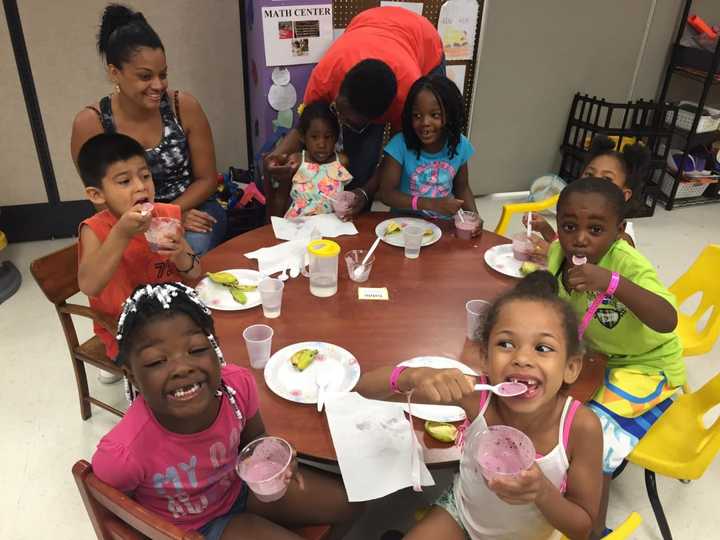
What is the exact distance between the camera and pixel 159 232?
1.89m

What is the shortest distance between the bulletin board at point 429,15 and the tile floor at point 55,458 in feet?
8.01

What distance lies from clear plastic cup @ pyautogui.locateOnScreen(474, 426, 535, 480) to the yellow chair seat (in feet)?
2.56

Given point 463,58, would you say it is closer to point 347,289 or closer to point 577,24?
point 577,24

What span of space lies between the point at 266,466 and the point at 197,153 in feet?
6.06

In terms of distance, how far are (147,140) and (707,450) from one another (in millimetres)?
2503

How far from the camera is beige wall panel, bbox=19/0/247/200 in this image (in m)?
3.48

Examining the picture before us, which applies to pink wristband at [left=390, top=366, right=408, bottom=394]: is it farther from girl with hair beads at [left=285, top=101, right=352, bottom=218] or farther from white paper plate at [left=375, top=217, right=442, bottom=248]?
girl with hair beads at [left=285, top=101, right=352, bottom=218]

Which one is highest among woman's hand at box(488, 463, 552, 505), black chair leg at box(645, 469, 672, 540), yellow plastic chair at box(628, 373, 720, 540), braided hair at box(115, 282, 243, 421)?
braided hair at box(115, 282, 243, 421)

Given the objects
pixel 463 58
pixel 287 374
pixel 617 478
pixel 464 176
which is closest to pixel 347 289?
pixel 287 374

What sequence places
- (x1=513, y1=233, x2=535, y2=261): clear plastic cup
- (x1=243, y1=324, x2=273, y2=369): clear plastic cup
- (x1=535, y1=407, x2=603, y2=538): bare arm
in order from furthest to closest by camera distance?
(x1=513, y1=233, x2=535, y2=261): clear plastic cup → (x1=243, y1=324, x2=273, y2=369): clear plastic cup → (x1=535, y1=407, x2=603, y2=538): bare arm

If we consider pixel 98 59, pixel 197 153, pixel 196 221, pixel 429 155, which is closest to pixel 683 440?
pixel 429 155

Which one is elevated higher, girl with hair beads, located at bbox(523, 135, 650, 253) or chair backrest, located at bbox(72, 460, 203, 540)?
girl with hair beads, located at bbox(523, 135, 650, 253)

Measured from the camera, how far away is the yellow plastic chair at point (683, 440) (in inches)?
66.7

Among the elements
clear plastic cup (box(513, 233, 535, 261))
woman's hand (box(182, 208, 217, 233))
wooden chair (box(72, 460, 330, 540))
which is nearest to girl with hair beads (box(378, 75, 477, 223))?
clear plastic cup (box(513, 233, 535, 261))
